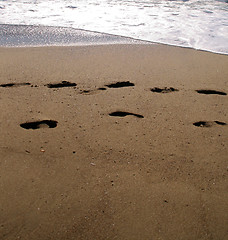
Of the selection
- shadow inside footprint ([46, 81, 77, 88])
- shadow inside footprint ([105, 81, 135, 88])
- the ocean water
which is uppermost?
the ocean water

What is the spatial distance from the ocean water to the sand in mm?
1667

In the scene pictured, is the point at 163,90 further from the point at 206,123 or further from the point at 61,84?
the point at 61,84

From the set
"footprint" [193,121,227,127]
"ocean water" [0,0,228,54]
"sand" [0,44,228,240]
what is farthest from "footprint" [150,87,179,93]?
"ocean water" [0,0,228,54]

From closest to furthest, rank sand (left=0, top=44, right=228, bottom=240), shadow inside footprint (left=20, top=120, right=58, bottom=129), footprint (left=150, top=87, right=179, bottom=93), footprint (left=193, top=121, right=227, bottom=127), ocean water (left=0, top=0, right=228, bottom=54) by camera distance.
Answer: sand (left=0, top=44, right=228, bottom=240) → shadow inside footprint (left=20, top=120, right=58, bottom=129) → footprint (left=193, top=121, right=227, bottom=127) → footprint (left=150, top=87, right=179, bottom=93) → ocean water (left=0, top=0, right=228, bottom=54)

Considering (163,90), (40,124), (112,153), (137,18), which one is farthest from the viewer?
(137,18)

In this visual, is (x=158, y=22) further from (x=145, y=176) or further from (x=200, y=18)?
(x=145, y=176)

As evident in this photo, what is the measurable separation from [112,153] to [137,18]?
15.3 feet

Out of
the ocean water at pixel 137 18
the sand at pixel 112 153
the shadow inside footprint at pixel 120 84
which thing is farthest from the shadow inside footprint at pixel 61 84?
the ocean water at pixel 137 18

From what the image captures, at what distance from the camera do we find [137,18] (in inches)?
236

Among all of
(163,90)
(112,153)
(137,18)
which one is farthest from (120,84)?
(137,18)

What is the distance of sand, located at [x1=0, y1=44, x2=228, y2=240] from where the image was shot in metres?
1.53

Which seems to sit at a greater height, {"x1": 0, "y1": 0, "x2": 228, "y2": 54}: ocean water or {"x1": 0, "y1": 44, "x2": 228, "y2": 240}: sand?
{"x1": 0, "y1": 0, "x2": 228, "y2": 54}: ocean water

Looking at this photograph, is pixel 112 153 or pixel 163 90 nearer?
pixel 112 153

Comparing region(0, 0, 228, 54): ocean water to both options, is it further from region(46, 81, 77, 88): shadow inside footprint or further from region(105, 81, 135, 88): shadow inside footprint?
region(105, 81, 135, 88): shadow inside footprint
